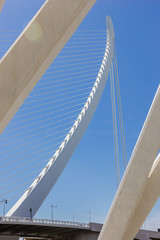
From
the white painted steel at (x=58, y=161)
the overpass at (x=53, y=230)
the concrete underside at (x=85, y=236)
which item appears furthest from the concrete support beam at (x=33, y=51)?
the concrete underside at (x=85, y=236)

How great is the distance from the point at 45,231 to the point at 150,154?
79.6 ft

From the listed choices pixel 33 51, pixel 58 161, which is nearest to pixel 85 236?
pixel 58 161

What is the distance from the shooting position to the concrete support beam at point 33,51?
11.4 ft

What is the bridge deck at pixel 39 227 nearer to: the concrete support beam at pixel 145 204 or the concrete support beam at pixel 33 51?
the concrete support beam at pixel 145 204

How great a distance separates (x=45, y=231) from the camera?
2827cm

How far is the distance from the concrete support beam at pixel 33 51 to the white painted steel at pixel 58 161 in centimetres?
1577

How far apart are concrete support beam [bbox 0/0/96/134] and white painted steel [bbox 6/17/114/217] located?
15.8m

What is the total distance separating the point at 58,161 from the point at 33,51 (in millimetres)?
16544

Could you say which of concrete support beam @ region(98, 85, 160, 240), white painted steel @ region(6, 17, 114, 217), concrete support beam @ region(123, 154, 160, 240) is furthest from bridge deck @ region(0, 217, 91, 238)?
concrete support beam @ region(98, 85, 160, 240)

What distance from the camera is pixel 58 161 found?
65.2ft

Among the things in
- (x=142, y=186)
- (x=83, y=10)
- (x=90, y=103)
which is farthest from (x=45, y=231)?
(x=83, y=10)

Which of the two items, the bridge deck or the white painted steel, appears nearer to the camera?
the white painted steel

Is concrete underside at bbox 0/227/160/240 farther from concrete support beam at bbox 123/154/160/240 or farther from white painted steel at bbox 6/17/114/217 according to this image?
concrete support beam at bbox 123/154/160/240

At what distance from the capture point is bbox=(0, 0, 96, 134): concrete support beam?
348 centimetres
